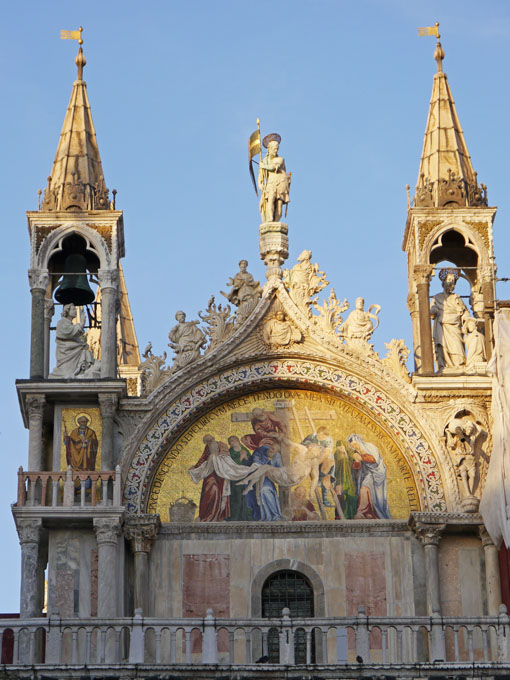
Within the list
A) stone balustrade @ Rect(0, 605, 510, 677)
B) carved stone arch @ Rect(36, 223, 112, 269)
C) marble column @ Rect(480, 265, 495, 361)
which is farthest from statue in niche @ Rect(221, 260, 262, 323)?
stone balustrade @ Rect(0, 605, 510, 677)

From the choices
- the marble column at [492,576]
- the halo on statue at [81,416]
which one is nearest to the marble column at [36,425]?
the halo on statue at [81,416]

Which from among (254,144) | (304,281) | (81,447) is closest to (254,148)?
(254,144)

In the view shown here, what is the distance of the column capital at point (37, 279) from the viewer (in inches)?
1002

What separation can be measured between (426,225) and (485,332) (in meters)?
1.60

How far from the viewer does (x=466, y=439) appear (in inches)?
972

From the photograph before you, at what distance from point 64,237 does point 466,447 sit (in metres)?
5.83

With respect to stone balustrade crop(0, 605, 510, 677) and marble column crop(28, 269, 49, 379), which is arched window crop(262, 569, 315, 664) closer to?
stone balustrade crop(0, 605, 510, 677)

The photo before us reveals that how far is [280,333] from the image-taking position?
82.7ft

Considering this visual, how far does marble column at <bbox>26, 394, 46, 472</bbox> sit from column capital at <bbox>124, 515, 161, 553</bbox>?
4.45ft

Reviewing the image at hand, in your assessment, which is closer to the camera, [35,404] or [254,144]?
[35,404]

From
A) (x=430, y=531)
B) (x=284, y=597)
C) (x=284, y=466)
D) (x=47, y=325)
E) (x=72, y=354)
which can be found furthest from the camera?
(x=47, y=325)

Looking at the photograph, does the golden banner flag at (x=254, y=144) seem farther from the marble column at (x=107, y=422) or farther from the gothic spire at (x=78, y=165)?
the marble column at (x=107, y=422)

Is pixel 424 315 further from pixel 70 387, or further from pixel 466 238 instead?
pixel 70 387

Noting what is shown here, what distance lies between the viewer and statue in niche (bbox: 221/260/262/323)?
82.9 ft
